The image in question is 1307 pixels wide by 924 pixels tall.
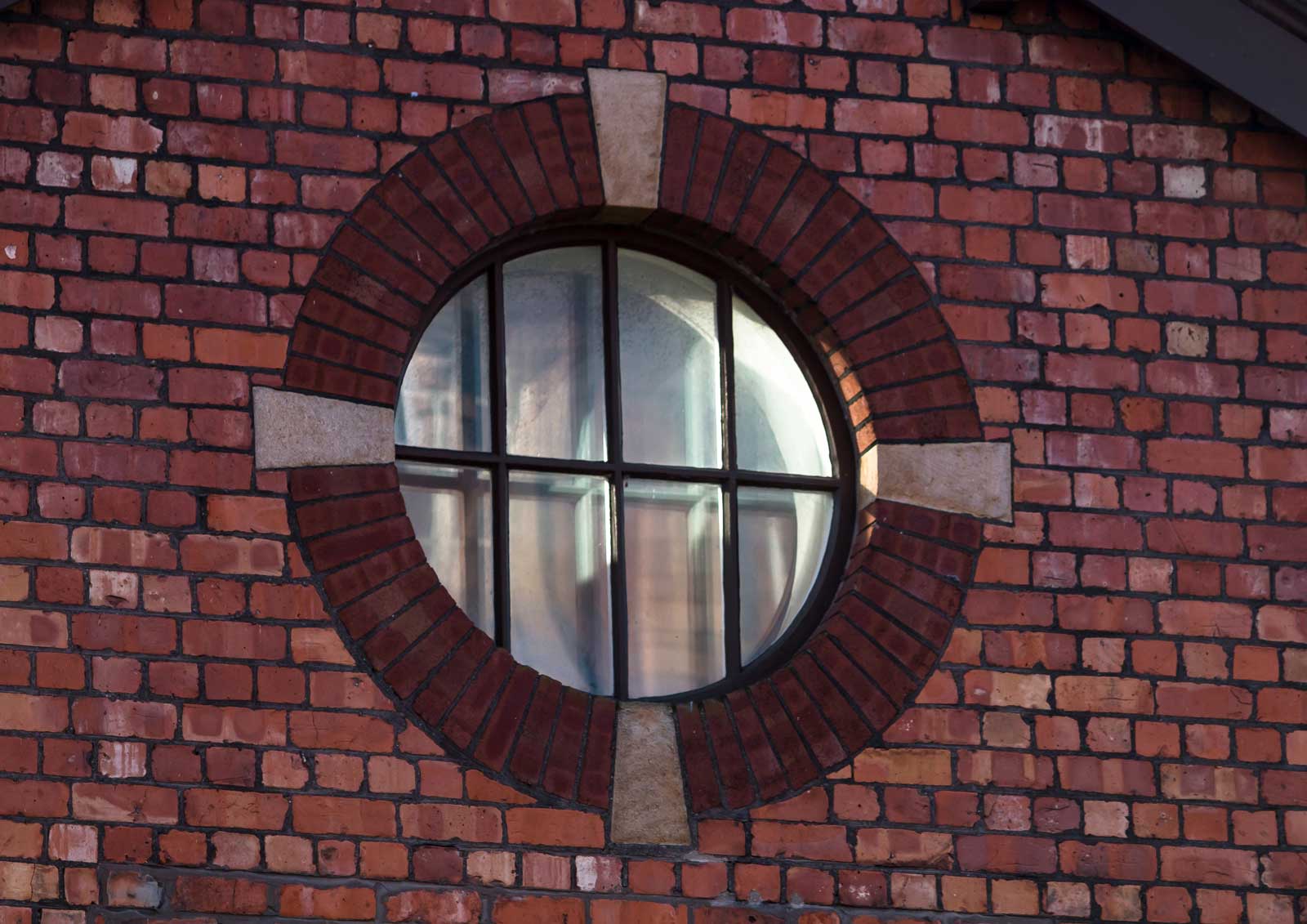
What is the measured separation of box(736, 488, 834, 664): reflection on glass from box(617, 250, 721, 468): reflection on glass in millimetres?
188

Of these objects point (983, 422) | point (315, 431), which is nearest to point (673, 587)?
point (983, 422)

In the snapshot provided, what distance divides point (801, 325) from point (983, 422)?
0.56 m

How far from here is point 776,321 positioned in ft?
21.8

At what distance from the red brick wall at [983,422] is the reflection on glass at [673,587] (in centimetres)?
48

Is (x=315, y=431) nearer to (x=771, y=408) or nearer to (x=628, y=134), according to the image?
(x=628, y=134)

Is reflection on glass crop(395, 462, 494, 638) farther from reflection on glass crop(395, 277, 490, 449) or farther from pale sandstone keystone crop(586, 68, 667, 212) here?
pale sandstone keystone crop(586, 68, 667, 212)

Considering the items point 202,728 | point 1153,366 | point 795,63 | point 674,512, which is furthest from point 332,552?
point 1153,366

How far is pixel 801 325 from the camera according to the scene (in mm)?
6602

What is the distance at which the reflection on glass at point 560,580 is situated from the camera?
6277 mm

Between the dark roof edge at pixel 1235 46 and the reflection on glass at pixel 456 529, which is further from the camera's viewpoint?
the dark roof edge at pixel 1235 46

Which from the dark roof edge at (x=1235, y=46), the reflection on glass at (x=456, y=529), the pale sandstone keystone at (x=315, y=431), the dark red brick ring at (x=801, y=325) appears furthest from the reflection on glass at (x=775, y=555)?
the dark roof edge at (x=1235, y=46)

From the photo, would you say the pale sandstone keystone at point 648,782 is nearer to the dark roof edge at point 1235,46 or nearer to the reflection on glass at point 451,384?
the reflection on glass at point 451,384

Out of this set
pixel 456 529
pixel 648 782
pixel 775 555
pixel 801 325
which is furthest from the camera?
pixel 801 325

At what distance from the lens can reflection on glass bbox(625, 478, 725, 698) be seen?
20.8 ft
